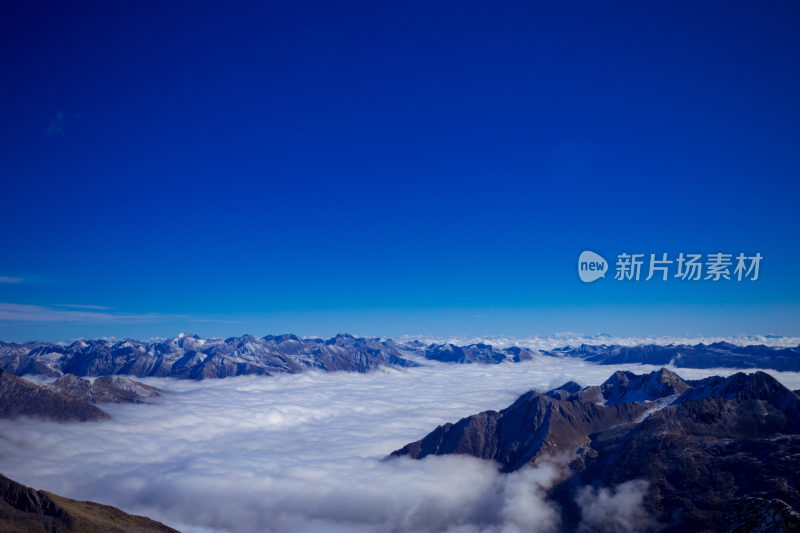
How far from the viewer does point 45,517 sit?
16388 cm

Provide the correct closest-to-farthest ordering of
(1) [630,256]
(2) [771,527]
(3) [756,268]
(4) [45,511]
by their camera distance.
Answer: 1. (2) [771,527]
2. (3) [756,268]
3. (1) [630,256]
4. (4) [45,511]

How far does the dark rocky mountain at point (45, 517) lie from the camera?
520ft

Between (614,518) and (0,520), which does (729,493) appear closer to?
(614,518)

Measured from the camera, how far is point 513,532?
196m

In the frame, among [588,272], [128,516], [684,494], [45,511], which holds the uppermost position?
[588,272]

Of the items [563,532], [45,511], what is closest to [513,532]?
[563,532]

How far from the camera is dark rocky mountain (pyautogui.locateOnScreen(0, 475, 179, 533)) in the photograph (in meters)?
159

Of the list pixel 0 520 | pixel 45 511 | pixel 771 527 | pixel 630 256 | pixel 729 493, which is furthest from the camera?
pixel 729 493

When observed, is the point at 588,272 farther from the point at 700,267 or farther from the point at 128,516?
the point at 128,516

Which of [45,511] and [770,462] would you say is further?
[770,462]

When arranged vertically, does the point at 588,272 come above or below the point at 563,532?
above

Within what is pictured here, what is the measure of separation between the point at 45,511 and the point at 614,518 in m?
253

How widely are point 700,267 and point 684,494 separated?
491 ft

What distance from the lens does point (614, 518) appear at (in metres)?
192
